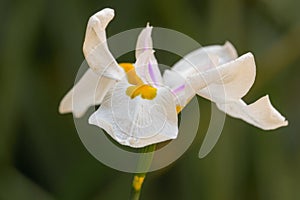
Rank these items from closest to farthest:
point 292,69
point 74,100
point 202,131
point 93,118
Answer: point 93,118, point 74,100, point 202,131, point 292,69

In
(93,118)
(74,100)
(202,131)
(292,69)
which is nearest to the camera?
(93,118)

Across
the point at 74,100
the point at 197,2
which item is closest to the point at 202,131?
the point at 197,2

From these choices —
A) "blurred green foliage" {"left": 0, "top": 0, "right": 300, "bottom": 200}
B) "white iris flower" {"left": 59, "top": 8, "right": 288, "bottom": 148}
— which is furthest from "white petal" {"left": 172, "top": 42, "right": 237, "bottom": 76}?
"blurred green foliage" {"left": 0, "top": 0, "right": 300, "bottom": 200}

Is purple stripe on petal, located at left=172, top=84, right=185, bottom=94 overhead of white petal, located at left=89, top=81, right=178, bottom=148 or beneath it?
overhead

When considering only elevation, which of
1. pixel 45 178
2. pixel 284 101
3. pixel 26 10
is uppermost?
pixel 26 10

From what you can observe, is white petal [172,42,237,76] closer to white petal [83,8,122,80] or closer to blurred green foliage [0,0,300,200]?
white petal [83,8,122,80]

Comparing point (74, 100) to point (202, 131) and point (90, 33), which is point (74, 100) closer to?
point (90, 33)

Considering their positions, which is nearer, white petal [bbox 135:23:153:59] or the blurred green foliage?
white petal [bbox 135:23:153:59]

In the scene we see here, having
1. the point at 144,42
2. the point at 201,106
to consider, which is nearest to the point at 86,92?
the point at 144,42
